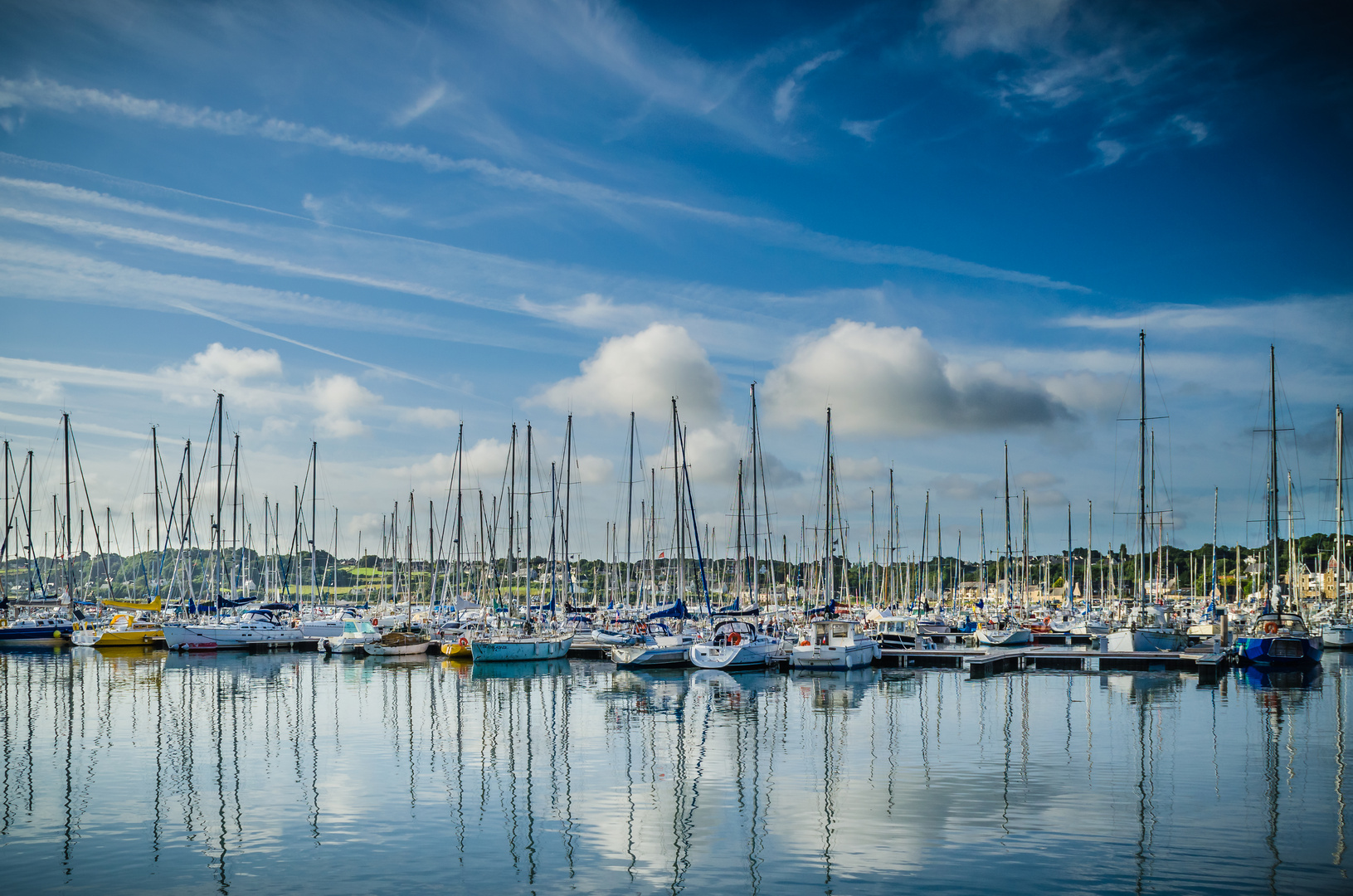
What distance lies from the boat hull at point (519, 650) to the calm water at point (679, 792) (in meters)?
16.9

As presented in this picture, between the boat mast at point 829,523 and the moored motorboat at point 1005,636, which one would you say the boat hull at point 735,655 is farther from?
the moored motorboat at point 1005,636

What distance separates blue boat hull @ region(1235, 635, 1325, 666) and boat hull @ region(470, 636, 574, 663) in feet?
131

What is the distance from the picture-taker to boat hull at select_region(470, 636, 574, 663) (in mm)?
62375

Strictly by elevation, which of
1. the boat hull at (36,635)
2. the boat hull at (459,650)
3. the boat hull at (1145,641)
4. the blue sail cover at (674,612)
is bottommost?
the boat hull at (36,635)

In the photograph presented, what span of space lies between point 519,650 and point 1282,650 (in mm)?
43662

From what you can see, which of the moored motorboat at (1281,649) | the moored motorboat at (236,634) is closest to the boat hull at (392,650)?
the moored motorboat at (236,634)

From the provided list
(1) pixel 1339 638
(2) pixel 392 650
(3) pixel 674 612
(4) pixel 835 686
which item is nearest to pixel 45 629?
(2) pixel 392 650

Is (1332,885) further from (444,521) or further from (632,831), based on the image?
(444,521)

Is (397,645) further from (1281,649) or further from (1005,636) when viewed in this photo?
(1281,649)

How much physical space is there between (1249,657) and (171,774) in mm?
53144

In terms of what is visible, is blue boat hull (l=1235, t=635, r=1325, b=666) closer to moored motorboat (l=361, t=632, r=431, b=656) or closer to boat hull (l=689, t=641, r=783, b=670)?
boat hull (l=689, t=641, r=783, b=670)

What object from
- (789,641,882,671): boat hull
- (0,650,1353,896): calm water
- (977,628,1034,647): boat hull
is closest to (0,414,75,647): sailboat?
(0,650,1353,896): calm water

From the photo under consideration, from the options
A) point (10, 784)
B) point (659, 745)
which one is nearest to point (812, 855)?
point (659, 745)

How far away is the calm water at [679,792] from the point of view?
17812 mm
